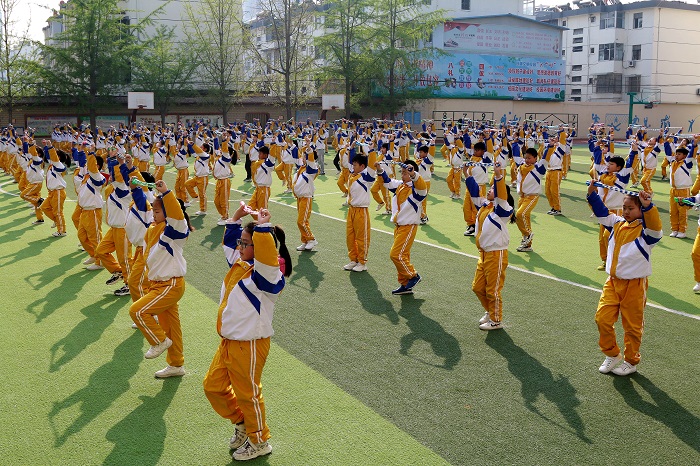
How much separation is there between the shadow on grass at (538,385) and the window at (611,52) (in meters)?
48.5

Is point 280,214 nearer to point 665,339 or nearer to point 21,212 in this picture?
point 21,212

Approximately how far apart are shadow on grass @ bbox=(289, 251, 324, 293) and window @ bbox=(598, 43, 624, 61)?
4542 cm

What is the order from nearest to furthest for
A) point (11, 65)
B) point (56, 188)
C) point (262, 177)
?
point (56, 188) → point (262, 177) → point (11, 65)

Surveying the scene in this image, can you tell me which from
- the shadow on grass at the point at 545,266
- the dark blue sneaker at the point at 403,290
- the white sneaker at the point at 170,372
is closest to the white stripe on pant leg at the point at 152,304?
the white sneaker at the point at 170,372

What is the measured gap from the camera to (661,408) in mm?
5922

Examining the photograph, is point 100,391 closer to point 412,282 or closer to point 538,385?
point 538,385

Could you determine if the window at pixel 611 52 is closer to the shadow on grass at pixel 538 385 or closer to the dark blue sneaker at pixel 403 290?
the dark blue sneaker at pixel 403 290

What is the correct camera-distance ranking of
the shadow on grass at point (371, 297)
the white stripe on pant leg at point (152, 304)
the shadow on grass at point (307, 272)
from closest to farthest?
the white stripe on pant leg at point (152, 304) → the shadow on grass at point (371, 297) → the shadow on grass at point (307, 272)

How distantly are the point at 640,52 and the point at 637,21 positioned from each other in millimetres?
2324

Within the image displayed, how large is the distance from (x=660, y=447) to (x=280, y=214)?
1230 centimetres

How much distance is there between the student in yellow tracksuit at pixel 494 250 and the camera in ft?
25.8

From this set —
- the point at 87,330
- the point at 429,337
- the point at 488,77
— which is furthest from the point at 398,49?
the point at 87,330

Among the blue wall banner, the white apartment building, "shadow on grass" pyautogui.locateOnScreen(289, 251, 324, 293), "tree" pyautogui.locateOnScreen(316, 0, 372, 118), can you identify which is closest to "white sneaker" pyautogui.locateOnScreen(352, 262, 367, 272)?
"shadow on grass" pyautogui.locateOnScreen(289, 251, 324, 293)

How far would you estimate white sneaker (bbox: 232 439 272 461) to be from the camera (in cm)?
505
